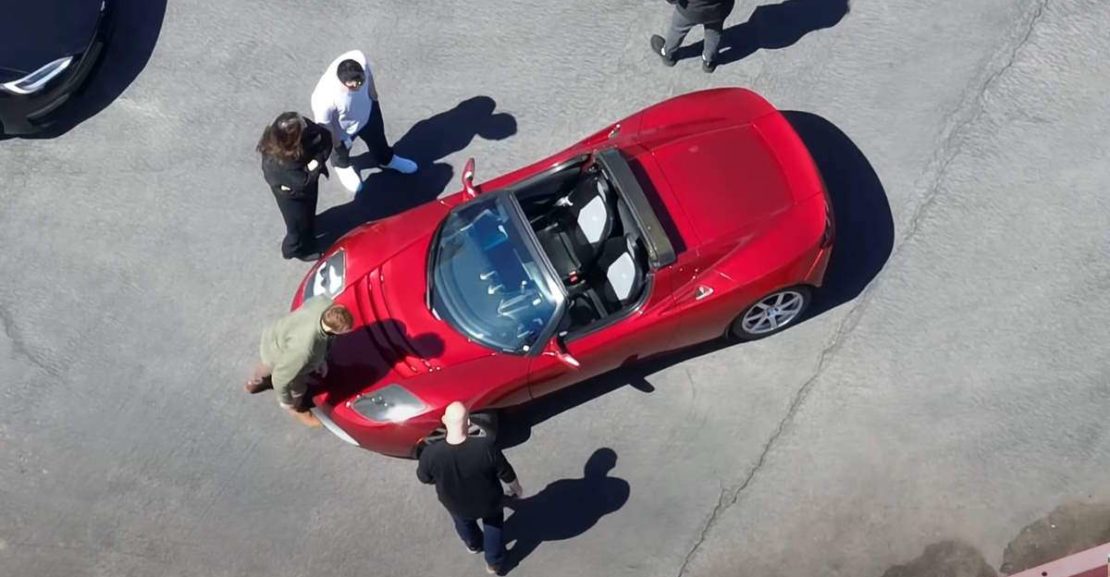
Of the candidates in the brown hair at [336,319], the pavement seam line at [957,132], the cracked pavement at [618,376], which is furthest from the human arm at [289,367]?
the pavement seam line at [957,132]

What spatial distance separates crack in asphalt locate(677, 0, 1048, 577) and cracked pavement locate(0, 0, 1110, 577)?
24 mm

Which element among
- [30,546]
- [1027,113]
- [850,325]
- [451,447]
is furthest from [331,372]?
[1027,113]

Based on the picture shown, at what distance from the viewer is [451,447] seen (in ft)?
20.1

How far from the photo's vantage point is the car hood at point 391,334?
275 inches

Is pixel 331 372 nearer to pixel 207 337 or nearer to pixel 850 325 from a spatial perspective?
pixel 207 337

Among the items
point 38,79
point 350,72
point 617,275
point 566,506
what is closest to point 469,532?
point 566,506

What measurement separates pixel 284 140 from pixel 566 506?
3.23 m

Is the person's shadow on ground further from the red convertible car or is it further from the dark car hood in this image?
the dark car hood

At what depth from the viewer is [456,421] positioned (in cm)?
602

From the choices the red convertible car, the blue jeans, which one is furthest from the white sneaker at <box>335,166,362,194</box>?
the blue jeans

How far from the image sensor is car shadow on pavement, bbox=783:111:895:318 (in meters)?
8.20

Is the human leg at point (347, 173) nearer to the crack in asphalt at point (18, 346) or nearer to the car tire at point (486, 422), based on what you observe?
the car tire at point (486, 422)

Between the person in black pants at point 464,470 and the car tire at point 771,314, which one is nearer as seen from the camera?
the person in black pants at point 464,470

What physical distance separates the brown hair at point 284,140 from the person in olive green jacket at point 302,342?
3.31 ft
